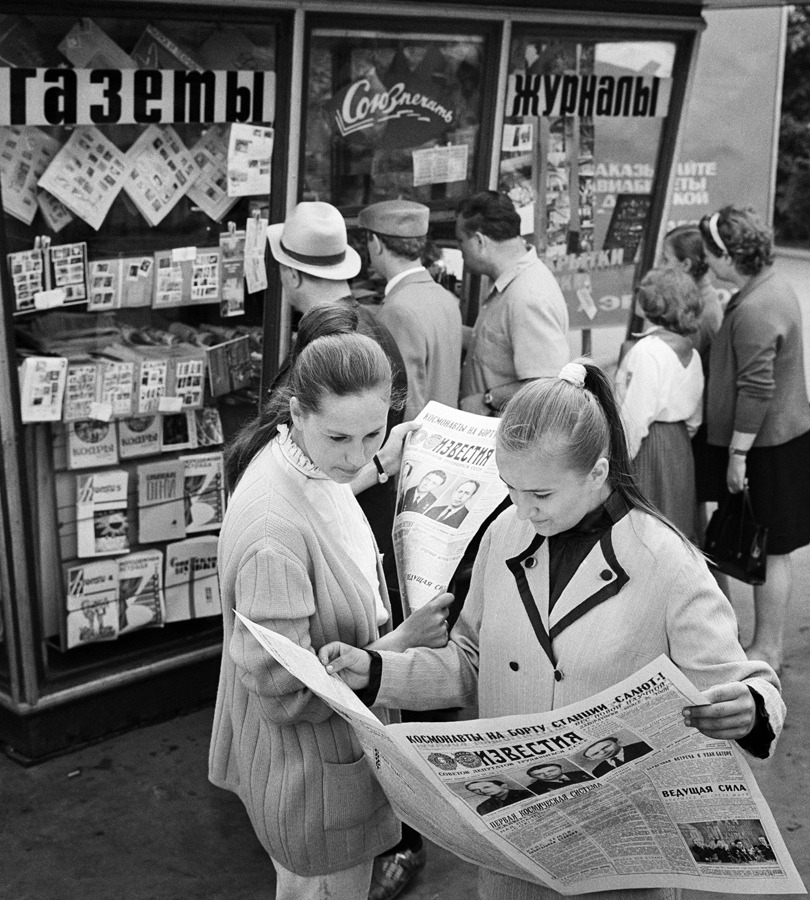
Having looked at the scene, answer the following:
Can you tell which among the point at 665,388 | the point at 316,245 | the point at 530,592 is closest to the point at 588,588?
the point at 530,592

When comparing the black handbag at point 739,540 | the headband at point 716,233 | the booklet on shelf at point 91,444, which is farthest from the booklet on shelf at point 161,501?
the headband at point 716,233

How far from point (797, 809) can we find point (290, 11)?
3180 millimetres

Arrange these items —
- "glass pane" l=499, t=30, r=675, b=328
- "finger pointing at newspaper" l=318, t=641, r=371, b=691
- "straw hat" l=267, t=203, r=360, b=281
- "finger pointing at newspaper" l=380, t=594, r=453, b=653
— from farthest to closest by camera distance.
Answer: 1. "glass pane" l=499, t=30, r=675, b=328
2. "straw hat" l=267, t=203, r=360, b=281
3. "finger pointing at newspaper" l=380, t=594, r=453, b=653
4. "finger pointing at newspaper" l=318, t=641, r=371, b=691

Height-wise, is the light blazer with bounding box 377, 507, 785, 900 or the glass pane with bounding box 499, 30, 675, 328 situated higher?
the glass pane with bounding box 499, 30, 675, 328

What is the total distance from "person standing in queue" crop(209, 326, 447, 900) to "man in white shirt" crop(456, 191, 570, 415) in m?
1.95

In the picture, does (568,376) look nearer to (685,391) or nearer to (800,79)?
(685,391)

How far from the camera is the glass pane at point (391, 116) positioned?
433cm

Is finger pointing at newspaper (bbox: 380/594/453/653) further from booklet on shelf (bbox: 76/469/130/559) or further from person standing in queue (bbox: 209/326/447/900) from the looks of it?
booklet on shelf (bbox: 76/469/130/559)

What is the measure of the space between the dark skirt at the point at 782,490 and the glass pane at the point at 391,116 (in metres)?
1.64

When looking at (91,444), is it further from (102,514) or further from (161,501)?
(161,501)

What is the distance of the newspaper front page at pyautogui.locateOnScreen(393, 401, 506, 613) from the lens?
2385mm

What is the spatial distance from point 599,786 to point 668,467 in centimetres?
291

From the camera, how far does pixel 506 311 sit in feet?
14.2

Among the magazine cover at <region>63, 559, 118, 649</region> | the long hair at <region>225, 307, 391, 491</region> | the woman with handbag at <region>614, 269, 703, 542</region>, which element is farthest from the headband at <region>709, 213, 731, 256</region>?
the long hair at <region>225, 307, 391, 491</region>
